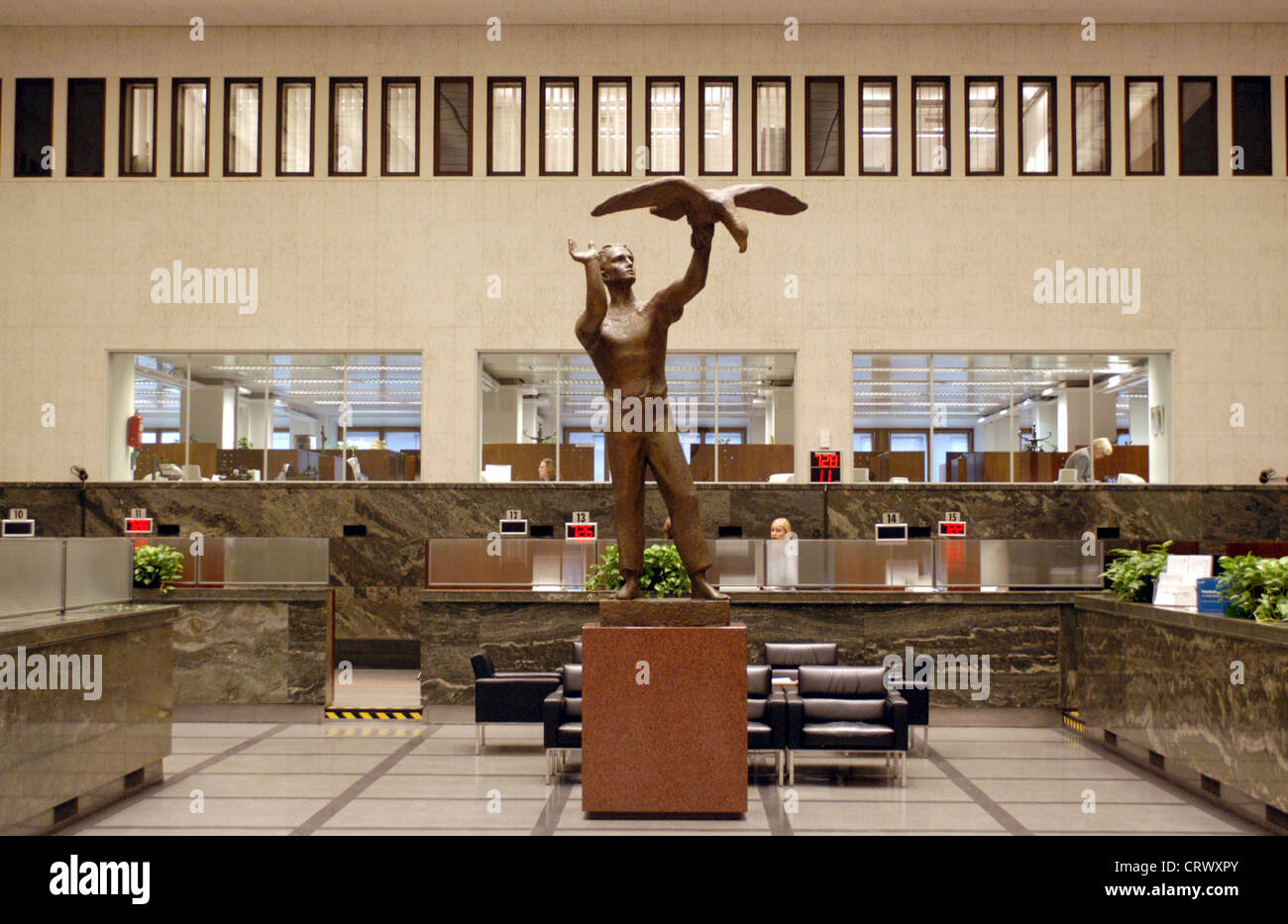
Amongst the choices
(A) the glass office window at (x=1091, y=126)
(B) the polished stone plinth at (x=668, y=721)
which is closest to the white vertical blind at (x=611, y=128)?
(A) the glass office window at (x=1091, y=126)

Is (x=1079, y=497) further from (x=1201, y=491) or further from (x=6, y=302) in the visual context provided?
(x=6, y=302)

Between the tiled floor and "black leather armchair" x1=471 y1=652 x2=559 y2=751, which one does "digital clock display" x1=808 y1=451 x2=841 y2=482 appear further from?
"black leather armchair" x1=471 y1=652 x2=559 y2=751

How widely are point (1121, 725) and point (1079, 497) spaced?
285 inches

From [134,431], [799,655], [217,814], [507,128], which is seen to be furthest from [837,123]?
[217,814]

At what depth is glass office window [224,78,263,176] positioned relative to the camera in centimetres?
1906

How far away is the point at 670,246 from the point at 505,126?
367 cm

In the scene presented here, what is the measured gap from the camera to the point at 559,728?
10.0 m

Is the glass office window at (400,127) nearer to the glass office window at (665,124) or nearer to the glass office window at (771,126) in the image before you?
the glass office window at (665,124)

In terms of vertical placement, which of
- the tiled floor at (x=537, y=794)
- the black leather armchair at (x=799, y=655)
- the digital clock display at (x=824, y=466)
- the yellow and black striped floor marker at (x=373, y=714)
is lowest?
A: the yellow and black striped floor marker at (x=373, y=714)

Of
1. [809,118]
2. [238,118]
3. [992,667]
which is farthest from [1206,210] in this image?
[238,118]

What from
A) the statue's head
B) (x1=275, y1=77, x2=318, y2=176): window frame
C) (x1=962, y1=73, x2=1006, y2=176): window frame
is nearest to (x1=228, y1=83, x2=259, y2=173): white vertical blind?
(x1=275, y1=77, x2=318, y2=176): window frame

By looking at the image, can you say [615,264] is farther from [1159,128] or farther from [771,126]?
[1159,128]

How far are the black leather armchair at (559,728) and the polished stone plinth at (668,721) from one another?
71.3 inches

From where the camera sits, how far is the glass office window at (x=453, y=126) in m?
19.1
